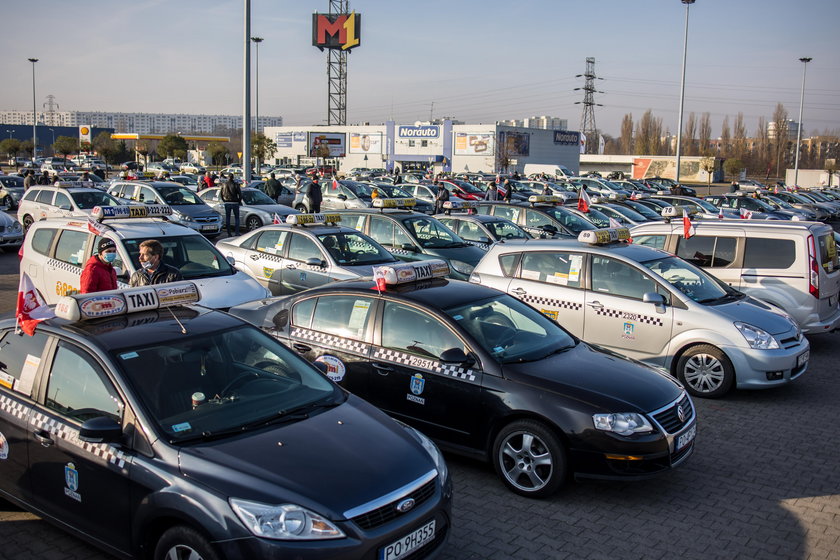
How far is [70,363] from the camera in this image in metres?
4.37

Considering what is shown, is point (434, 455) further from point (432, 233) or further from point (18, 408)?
point (432, 233)

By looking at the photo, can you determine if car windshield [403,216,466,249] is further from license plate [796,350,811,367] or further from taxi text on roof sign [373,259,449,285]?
license plate [796,350,811,367]

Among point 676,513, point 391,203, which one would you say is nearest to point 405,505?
point 676,513

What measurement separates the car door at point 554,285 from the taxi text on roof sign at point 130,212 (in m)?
5.73

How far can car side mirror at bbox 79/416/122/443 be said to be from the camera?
382 centimetres

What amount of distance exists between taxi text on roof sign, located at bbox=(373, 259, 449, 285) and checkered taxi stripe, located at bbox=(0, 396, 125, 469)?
2832 mm

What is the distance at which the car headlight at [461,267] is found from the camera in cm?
1276

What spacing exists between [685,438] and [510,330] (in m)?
1.67

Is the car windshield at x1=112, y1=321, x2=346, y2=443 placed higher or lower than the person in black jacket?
lower

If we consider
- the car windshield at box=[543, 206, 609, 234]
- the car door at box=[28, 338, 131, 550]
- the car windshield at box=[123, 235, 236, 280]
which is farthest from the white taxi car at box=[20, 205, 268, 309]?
the car windshield at box=[543, 206, 609, 234]

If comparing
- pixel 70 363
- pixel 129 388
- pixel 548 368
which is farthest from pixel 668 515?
pixel 70 363

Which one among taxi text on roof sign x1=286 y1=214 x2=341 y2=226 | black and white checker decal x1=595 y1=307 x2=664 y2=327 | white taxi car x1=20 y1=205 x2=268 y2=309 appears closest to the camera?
black and white checker decal x1=595 y1=307 x2=664 y2=327

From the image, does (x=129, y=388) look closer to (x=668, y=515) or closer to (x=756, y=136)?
(x=668, y=515)

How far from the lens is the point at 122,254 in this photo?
9539mm
